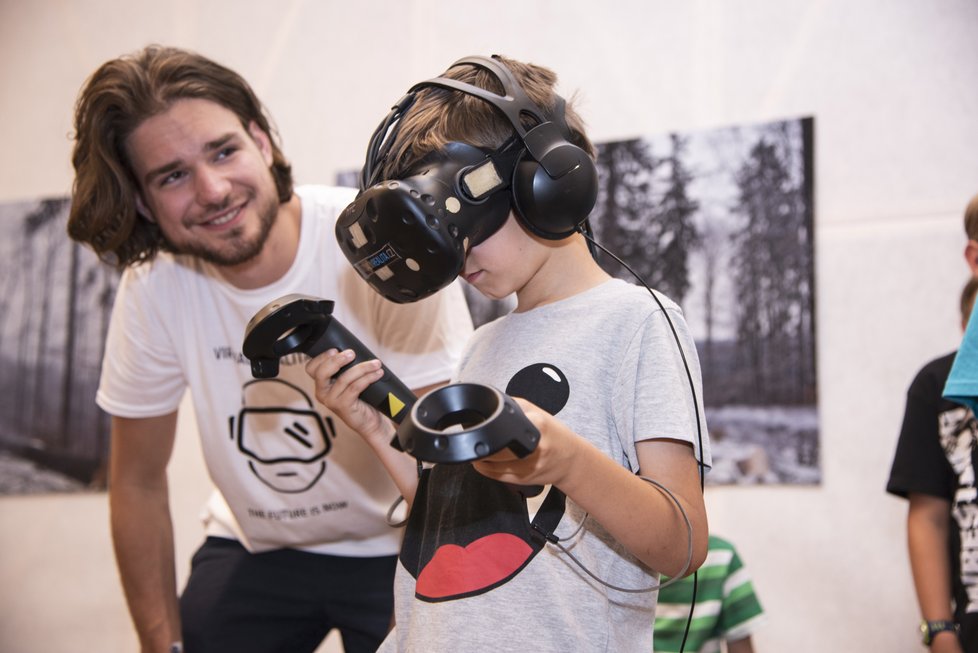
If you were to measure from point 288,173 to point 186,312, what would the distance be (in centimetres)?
31

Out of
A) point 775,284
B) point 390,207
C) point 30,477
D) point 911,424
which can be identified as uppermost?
point 390,207

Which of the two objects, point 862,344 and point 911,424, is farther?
point 862,344

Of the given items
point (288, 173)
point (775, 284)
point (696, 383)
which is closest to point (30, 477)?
point (288, 173)

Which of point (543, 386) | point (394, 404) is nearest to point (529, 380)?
point (543, 386)

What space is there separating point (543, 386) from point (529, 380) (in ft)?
0.06

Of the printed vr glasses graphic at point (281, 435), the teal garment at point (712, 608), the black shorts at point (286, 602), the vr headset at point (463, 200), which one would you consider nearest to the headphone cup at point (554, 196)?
the vr headset at point (463, 200)

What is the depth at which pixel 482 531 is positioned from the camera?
89 cm

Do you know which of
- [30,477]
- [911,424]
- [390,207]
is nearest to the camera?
[390,207]

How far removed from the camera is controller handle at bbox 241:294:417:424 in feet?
2.98

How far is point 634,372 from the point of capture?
2.80ft

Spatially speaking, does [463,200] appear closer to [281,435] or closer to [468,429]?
[468,429]

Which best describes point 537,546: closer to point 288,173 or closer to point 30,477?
point 288,173

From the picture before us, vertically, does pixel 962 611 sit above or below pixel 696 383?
below

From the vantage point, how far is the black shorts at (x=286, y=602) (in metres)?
1.42
